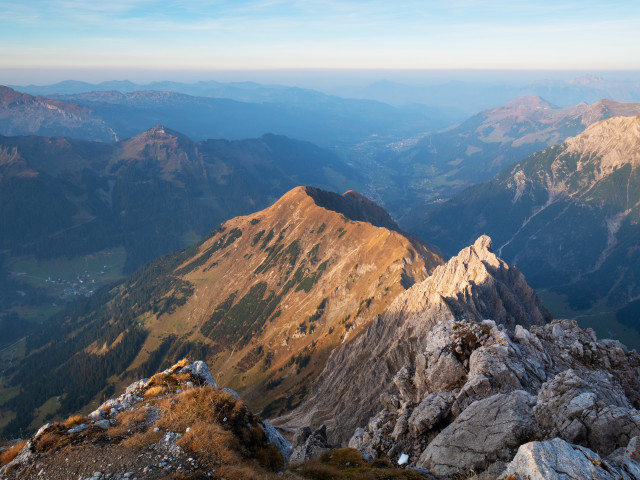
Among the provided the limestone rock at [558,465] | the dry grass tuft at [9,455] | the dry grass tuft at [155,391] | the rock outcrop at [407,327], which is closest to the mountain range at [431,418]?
the limestone rock at [558,465]

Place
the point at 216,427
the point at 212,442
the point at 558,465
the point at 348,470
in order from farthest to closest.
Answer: the point at 348,470
the point at 216,427
the point at 212,442
the point at 558,465

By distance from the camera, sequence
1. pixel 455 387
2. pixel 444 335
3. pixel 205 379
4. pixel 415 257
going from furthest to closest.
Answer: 1. pixel 415 257
2. pixel 444 335
3. pixel 455 387
4. pixel 205 379

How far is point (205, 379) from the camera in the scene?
145ft

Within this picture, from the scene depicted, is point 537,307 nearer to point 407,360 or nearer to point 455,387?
point 407,360

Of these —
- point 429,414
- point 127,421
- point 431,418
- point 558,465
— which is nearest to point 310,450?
point 429,414

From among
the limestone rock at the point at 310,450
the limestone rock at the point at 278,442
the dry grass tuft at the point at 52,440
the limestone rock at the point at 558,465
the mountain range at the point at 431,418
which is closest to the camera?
the limestone rock at the point at 558,465

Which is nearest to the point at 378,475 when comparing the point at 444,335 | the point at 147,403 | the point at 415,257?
the point at 147,403

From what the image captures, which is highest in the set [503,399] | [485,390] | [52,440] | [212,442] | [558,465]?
[558,465]

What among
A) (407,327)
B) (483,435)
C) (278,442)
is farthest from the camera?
(407,327)

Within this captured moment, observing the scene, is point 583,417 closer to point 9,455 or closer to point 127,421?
point 127,421

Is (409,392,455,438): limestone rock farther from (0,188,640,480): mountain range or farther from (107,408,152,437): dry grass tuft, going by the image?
(107,408,152,437): dry grass tuft

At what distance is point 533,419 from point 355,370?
88.8 metres

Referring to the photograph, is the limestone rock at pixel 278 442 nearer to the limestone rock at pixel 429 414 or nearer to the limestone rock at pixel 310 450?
the limestone rock at pixel 429 414

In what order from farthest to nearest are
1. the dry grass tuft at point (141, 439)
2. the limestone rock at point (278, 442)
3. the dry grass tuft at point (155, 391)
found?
the dry grass tuft at point (155, 391), the limestone rock at point (278, 442), the dry grass tuft at point (141, 439)
